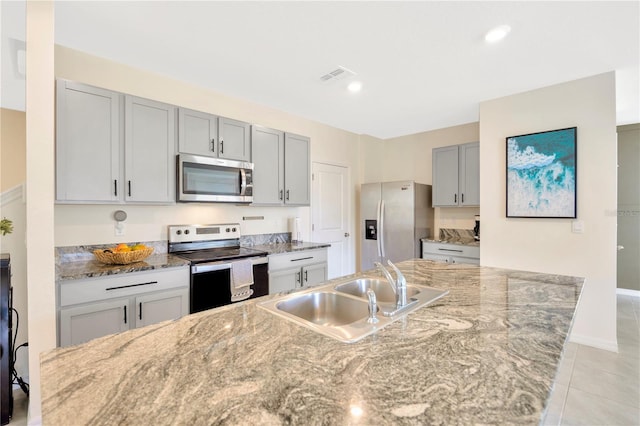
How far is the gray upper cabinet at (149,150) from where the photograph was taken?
2.41 m

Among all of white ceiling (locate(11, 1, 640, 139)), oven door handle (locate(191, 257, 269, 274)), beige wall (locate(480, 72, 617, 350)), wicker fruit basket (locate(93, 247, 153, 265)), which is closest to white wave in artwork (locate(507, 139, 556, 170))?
beige wall (locate(480, 72, 617, 350))

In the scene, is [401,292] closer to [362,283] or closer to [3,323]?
[362,283]

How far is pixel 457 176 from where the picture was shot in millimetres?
4031

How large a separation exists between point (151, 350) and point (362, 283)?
1.16 meters

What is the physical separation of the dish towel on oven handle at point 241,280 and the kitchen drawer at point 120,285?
386 millimetres

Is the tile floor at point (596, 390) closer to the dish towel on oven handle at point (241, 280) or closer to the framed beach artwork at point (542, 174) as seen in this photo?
the framed beach artwork at point (542, 174)

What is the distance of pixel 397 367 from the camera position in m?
0.82

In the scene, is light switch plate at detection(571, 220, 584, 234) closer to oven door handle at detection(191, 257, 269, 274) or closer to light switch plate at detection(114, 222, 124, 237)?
oven door handle at detection(191, 257, 269, 274)

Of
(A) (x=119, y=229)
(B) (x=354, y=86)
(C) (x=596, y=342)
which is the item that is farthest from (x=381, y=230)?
(A) (x=119, y=229)

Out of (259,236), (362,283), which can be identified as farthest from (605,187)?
(259,236)

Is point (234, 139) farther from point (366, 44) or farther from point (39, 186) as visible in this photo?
point (39, 186)

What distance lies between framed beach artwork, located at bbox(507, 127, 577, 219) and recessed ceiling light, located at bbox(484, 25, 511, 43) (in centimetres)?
130

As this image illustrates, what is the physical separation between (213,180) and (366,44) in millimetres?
1754

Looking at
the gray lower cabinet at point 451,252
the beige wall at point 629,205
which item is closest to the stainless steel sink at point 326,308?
the gray lower cabinet at point 451,252
